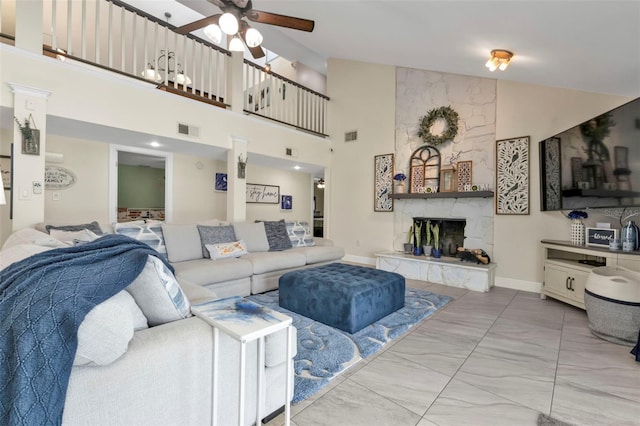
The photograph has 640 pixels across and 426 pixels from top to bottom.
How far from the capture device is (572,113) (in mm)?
3768

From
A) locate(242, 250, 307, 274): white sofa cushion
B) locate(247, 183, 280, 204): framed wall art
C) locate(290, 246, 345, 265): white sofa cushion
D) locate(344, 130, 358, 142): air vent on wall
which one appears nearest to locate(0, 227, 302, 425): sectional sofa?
locate(242, 250, 307, 274): white sofa cushion

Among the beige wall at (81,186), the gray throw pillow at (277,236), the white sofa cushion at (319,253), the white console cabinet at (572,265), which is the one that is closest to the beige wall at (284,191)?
the gray throw pillow at (277,236)

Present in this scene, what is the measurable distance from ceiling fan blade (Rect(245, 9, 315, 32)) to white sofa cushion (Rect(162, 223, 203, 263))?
94.8 inches

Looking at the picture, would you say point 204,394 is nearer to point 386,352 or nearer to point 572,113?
point 386,352

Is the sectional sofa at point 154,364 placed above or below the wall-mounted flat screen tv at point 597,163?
below

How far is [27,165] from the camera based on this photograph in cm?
305

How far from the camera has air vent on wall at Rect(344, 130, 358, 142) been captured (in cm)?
622

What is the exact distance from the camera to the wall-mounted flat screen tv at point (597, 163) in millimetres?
2631

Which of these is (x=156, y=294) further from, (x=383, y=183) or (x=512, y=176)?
(x=383, y=183)

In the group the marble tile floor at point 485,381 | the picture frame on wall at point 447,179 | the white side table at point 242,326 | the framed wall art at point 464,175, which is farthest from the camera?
the picture frame on wall at point 447,179

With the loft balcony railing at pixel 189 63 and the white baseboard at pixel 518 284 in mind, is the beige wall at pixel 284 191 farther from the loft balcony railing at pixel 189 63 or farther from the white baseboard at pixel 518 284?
the white baseboard at pixel 518 284

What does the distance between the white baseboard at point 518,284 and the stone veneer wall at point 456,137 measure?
1.42ft

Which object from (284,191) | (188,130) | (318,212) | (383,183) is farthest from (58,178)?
(318,212)

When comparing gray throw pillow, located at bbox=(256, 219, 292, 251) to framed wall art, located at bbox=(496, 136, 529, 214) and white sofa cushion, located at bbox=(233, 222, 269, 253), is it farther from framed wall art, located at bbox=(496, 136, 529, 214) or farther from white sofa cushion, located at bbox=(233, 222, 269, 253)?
framed wall art, located at bbox=(496, 136, 529, 214)
